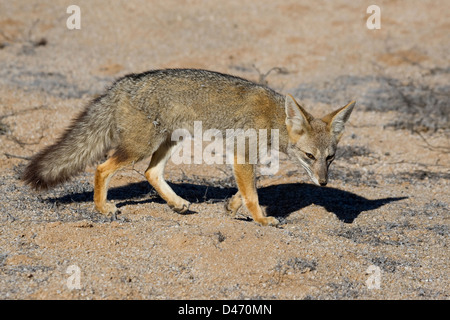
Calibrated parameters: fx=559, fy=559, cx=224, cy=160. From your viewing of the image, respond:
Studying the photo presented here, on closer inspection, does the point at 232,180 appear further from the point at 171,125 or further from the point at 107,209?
the point at 107,209

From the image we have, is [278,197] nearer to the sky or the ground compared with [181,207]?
nearer to the ground

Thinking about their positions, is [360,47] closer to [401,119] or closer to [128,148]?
[401,119]

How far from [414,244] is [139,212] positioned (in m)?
2.69

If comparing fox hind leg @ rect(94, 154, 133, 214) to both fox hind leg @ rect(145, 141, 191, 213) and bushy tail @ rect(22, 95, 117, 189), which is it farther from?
fox hind leg @ rect(145, 141, 191, 213)

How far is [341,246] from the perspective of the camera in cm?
504

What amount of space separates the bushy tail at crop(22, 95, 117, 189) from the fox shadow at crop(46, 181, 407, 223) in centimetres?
44

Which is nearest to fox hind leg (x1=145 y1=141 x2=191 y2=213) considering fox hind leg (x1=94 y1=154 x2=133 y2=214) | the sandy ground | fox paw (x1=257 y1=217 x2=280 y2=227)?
the sandy ground

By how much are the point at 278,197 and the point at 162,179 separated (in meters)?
1.52

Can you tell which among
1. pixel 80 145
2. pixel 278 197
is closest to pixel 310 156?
pixel 278 197

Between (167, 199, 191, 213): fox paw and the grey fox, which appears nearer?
the grey fox

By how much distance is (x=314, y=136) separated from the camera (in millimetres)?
5602

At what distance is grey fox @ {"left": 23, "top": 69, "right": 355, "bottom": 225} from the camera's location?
5484mm

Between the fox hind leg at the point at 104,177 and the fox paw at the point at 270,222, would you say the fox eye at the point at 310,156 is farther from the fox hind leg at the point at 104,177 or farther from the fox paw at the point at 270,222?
the fox hind leg at the point at 104,177

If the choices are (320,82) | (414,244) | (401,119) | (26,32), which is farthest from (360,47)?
(414,244)
